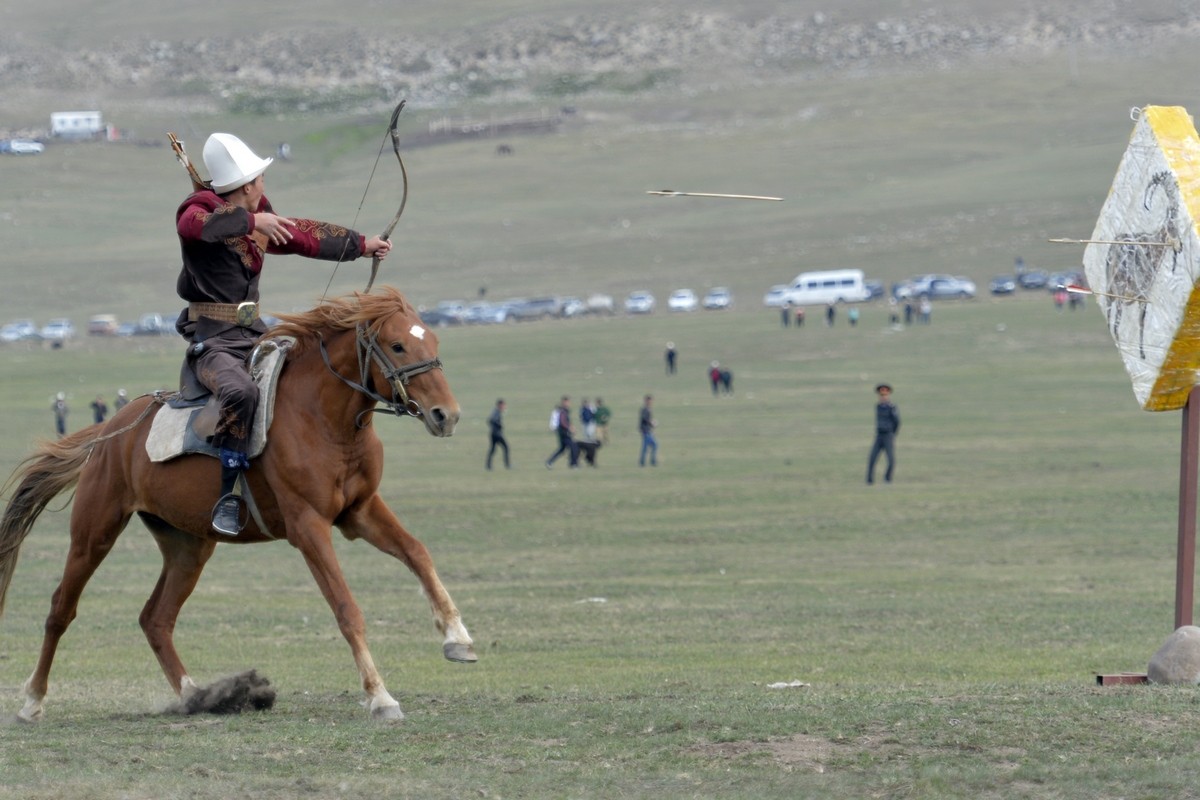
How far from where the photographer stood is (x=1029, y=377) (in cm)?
5966

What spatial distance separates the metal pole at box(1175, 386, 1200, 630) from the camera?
11.2m

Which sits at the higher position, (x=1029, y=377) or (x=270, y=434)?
(x=270, y=434)

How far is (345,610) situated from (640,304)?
79165 mm

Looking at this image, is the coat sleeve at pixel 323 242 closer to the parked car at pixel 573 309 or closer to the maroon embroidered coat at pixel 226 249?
the maroon embroidered coat at pixel 226 249

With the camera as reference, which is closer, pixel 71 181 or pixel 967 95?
pixel 71 181

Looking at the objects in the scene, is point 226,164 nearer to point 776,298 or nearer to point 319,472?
point 319,472

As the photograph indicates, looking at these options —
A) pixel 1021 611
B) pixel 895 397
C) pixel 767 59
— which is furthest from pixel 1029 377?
pixel 767 59

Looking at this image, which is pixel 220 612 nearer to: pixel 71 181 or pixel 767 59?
pixel 71 181

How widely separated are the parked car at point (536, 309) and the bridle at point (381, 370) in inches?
3147

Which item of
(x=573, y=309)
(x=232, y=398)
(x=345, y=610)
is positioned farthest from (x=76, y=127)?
(x=345, y=610)

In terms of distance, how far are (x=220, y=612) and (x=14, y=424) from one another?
36569 mm

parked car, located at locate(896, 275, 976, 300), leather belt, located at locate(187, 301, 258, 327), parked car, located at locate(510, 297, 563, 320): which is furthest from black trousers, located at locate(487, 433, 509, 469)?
parked car, located at locate(510, 297, 563, 320)

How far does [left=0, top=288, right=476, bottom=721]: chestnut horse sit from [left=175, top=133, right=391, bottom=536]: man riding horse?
227mm

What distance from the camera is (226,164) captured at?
34.9ft
